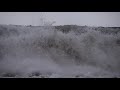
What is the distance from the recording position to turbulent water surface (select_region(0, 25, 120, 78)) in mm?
2811

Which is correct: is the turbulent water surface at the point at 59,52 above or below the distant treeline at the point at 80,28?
below

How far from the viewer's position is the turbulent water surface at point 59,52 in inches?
111

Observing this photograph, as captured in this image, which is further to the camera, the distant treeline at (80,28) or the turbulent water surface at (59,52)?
the distant treeline at (80,28)

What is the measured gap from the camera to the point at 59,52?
2893 mm

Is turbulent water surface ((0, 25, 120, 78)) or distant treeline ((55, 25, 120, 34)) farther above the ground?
distant treeline ((55, 25, 120, 34))

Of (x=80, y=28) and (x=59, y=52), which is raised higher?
(x=80, y=28)

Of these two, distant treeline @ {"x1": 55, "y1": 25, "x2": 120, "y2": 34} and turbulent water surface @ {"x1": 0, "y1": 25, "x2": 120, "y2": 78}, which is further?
distant treeline @ {"x1": 55, "y1": 25, "x2": 120, "y2": 34}

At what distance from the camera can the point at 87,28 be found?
2.97m
